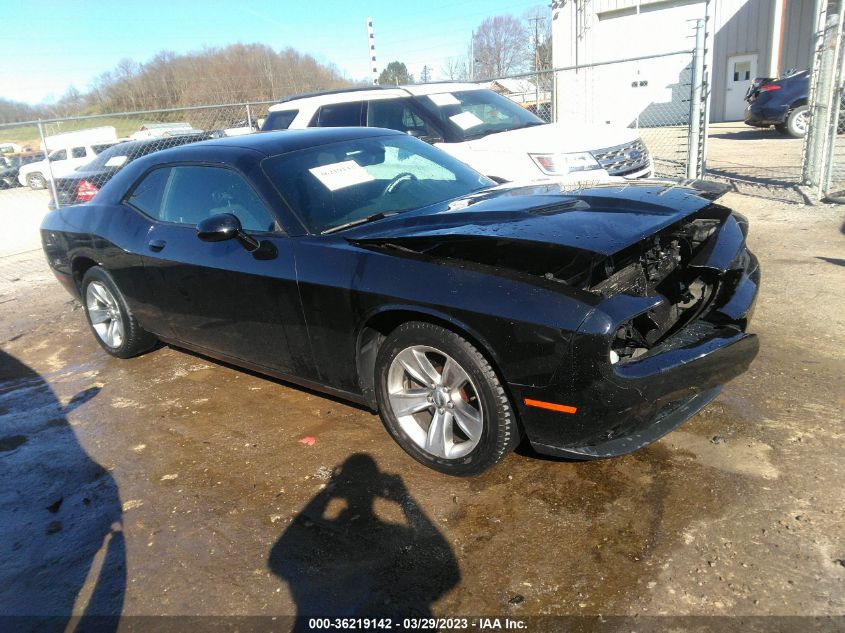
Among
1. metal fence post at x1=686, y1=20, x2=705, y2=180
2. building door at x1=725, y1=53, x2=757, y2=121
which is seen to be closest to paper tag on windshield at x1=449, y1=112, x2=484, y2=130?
metal fence post at x1=686, y1=20, x2=705, y2=180

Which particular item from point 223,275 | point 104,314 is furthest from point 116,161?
point 223,275

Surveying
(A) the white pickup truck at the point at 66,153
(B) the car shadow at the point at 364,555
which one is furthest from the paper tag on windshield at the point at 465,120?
(A) the white pickup truck at the point at 66,153

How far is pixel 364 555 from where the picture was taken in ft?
8.46

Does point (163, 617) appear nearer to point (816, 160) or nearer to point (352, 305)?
point (352, 305)

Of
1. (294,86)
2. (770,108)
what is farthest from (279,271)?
(294,86)

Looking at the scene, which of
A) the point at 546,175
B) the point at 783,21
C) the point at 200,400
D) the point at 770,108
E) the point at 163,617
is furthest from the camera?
the point at 783,21

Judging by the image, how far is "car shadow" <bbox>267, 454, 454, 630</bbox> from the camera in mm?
2338

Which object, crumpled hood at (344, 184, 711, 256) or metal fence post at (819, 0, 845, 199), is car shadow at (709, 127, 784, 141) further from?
crumpled hood at (344, 184, 711, 256)

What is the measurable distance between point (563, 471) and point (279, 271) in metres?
Answer: 1.73

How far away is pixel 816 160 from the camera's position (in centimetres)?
862

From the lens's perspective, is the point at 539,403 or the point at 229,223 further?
the point at 229,223

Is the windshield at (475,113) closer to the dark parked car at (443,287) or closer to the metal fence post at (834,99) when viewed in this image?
the dark parked car at (443,287)

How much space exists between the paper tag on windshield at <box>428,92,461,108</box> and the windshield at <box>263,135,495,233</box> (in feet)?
12.2

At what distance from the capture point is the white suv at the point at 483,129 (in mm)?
6773
